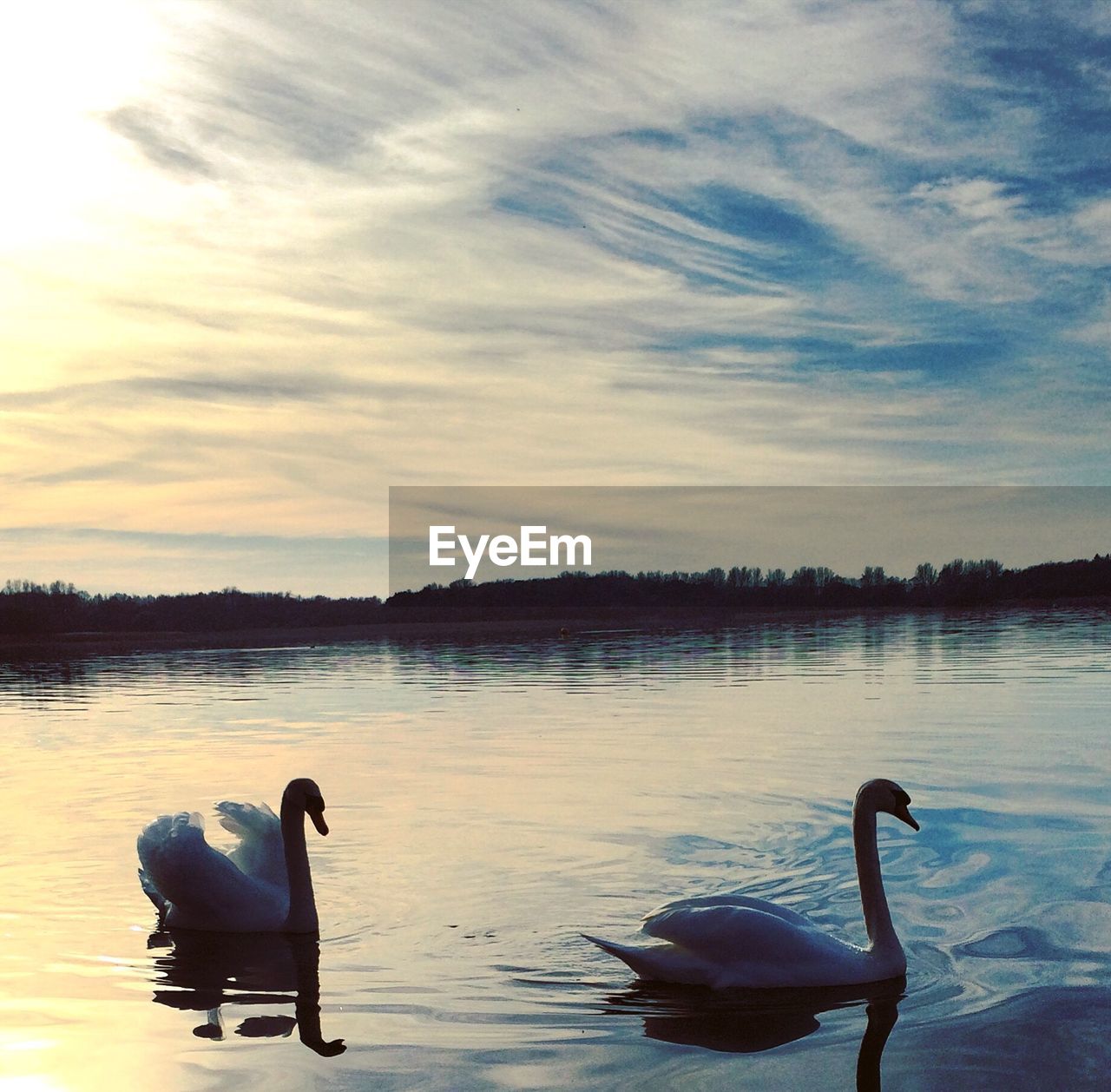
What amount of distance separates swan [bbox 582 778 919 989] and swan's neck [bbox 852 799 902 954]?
12 millimetres

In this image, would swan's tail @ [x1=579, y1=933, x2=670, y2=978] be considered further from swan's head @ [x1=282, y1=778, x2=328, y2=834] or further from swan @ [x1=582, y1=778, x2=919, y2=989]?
swan's head @ [x1=282, y1=778, x2=328, y2=834]

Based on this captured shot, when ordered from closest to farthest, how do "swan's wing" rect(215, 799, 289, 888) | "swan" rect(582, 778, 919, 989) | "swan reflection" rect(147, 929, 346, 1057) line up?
"swan reflection" rect(147, 929, 346, 1057) → "swan" rect(582, 778, 919, 989) → "swan's wing" rect(215, 799, 289, 888)

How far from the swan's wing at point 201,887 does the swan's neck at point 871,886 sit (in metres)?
4.23

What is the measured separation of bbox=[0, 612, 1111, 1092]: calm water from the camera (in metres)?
7.17

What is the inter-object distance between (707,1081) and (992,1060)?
146cm

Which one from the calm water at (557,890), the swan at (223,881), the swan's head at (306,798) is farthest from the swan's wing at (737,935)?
the swan's head at (306,798)

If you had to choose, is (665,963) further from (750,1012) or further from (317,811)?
(317,811)

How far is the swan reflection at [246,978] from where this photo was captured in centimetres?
780

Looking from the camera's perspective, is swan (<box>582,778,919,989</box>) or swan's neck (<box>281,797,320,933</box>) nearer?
swan (<box>582,778,919,989</box>)

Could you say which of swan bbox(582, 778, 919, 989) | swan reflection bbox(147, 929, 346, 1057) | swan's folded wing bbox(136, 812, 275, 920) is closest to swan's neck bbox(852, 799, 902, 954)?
swan bbox(582, 778, 919, 989)

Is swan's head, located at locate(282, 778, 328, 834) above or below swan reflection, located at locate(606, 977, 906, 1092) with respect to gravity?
above

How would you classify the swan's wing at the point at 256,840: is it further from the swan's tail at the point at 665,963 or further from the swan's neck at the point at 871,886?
the swan's neck at the point at 871,886

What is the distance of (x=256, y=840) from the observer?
11.5 meters

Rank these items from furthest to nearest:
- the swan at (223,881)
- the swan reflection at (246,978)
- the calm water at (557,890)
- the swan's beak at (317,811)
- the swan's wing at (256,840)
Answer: the swan's wing at (256,840) < the swan's beak at (317,811) < the swan at (223,881) < the swan reflection at (246,978) < the calm water at (557,890)
